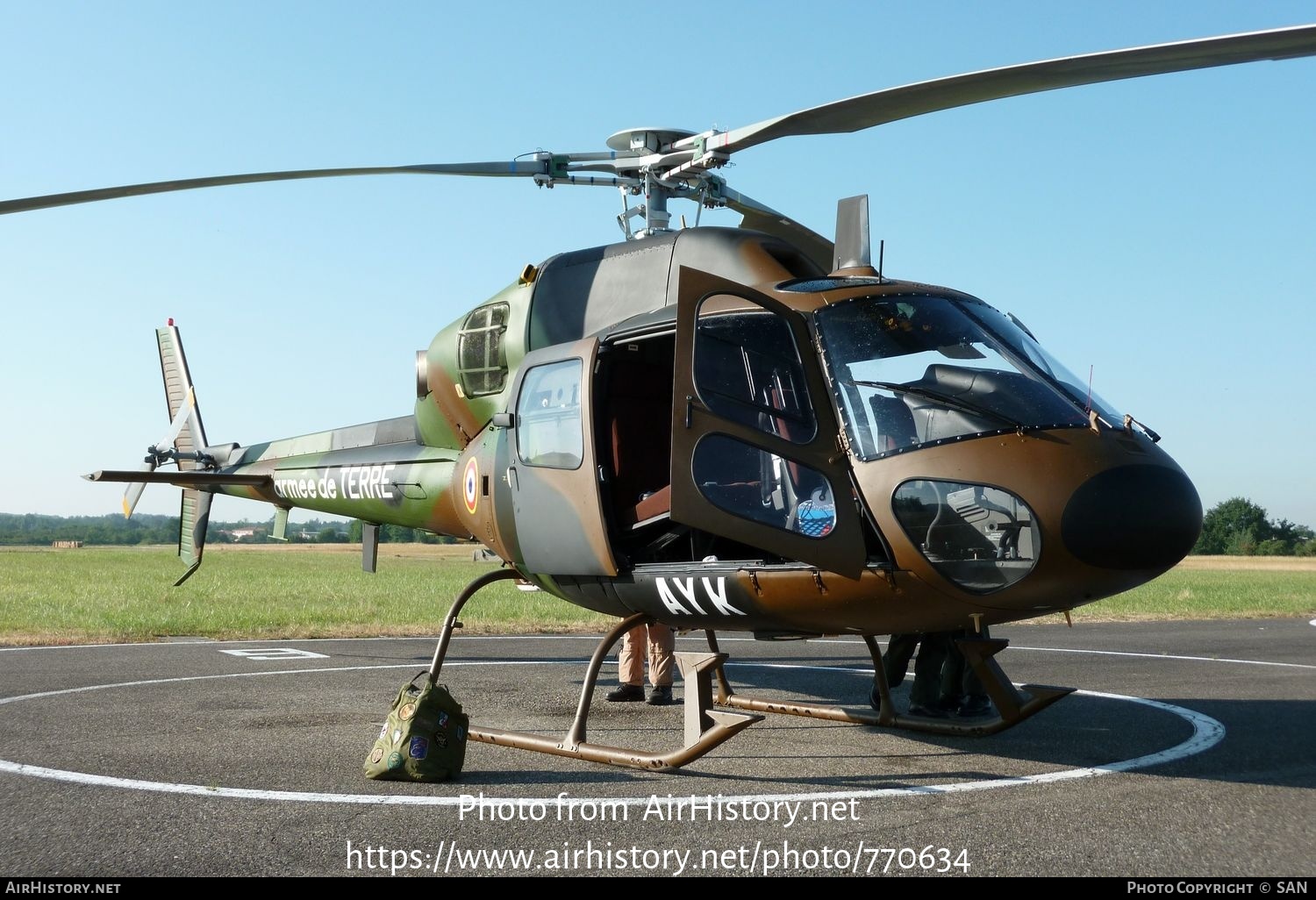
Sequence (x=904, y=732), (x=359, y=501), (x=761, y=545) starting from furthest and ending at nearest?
(x=359, y=501) < (x=904, y=732) < (x=761, y=545)

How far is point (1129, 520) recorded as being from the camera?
5520 mm

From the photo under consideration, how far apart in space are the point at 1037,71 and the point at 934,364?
1.58 meters

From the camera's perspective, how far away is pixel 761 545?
6.07 metres

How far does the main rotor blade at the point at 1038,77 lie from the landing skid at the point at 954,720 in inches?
118

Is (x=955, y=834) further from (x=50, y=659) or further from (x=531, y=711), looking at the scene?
(x=50, y=659)

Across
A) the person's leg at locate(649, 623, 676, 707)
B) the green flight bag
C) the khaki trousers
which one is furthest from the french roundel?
the green flight bag

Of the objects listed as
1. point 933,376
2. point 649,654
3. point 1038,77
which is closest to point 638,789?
point 933,376

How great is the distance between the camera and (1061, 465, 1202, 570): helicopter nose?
5.46m

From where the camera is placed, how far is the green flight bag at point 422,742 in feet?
20.2

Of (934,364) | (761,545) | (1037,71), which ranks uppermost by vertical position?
(1037,71)

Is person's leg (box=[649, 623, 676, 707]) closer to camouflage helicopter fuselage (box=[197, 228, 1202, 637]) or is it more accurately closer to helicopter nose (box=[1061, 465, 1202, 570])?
camouflage helicopter fuselage (box=[197, 228, 1202, 637])

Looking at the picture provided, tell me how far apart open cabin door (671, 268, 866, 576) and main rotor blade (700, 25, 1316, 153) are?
1.13 meters
